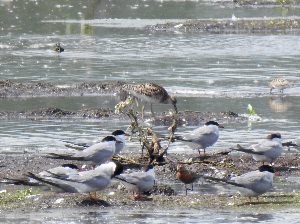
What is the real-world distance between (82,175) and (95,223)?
139 cm

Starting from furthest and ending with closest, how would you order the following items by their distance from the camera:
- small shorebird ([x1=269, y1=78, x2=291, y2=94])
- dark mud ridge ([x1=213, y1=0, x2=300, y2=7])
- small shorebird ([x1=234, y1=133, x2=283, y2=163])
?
dark mud ridge ([x1=213, y1=0, x2=300, y2=7]) → small shorebird ([x1=269, y1=78, x2=291, y2=94]) → small shorebird ([x1=234, y1=133, x2=283, y2=163])

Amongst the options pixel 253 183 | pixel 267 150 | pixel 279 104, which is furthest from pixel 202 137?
pixel 279 104

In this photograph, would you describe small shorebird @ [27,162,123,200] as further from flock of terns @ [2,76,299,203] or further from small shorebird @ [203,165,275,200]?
small shorebird @ [203,165,275,200]

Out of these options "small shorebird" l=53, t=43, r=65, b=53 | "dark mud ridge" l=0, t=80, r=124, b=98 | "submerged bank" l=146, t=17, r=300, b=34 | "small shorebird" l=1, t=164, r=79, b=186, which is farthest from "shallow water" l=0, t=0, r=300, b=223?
"submerged bank" l=146, t=17, r=300, b=34

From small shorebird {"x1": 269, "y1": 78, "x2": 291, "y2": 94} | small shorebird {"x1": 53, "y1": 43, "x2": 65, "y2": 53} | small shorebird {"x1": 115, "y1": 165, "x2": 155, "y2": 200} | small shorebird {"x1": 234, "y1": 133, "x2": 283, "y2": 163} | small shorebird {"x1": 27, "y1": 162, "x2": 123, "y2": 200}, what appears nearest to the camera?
small shorebird {"x1": 27, "y1": 162, "x2": 123, "y2": 200}

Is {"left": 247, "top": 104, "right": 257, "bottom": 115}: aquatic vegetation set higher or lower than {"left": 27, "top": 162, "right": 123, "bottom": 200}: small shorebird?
lower

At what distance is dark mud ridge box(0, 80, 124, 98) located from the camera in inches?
1017

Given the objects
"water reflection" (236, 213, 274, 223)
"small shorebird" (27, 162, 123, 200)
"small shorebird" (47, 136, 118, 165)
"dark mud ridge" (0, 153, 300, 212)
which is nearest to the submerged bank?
"dark mud ridge" (0, 153, 300, 212)

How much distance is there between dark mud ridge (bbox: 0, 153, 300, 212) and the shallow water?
464 millimetres

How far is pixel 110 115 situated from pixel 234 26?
75.5 ft

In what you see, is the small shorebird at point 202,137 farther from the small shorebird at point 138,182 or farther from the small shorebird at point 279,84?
the small shorebird at point 279,84

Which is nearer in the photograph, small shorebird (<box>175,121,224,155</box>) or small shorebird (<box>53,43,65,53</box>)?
small shorebird (<box>175,121,224,155</box>)

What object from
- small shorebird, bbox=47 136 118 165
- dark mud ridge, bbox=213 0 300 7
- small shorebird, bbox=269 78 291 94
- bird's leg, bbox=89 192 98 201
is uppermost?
small shorebird, bbox=47 136 118 165

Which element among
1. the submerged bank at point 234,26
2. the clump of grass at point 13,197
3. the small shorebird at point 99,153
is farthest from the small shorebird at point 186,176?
the submerged bank at point 234,26
